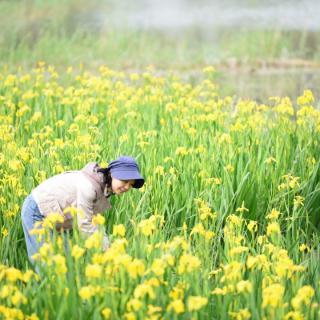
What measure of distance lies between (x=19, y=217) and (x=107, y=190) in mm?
633

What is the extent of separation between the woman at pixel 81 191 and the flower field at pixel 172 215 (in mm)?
120

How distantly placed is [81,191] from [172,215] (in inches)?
39.7

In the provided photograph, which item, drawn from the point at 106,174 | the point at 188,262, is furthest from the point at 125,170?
the point at 188,262

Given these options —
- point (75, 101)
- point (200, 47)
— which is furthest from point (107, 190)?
point (200, 47)

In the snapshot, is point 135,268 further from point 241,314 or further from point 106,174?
point 106,174

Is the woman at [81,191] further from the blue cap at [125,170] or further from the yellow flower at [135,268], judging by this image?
the yellow flower at [135,268]

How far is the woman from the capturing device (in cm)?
468

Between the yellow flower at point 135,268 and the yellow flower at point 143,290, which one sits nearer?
the yellow flower at point 143,290

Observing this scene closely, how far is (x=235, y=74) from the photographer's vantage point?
12805 mm

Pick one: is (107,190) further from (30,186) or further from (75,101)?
(75,101)

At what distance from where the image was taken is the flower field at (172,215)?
11.8 ft

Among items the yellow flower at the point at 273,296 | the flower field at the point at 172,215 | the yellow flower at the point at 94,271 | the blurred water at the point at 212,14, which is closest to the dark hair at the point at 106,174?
the flower field at the point at 172,215

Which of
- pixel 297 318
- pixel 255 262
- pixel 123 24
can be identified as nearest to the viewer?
pixel 297 318

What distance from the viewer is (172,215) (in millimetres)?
5527
